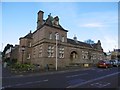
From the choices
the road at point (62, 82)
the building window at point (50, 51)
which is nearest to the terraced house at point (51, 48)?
the building window at point (50, 51)

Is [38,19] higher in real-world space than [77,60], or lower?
A: higher

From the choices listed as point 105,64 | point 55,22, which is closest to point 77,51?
point 55,22

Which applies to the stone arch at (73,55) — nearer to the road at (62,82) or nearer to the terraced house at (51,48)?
the terraced house at (51,48)

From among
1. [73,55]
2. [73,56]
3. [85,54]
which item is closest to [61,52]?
[73,56]

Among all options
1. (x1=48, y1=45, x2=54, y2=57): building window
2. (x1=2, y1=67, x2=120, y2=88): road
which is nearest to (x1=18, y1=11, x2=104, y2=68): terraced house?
(x1=48, y1=45, x2=54, y2=57): building window

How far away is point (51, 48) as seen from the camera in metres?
46.5

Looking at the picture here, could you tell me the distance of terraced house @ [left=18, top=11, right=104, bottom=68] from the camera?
45.2 meters

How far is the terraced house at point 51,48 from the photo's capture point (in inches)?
1781

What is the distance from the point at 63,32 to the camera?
51.2m

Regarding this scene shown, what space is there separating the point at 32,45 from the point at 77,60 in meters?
15.1

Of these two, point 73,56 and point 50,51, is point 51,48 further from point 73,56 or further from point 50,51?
point 73,56

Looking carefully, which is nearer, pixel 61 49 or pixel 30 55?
pixel 61 49

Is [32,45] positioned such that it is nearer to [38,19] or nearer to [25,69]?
[38,19]

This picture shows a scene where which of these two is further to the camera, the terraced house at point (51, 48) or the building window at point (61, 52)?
the building window at point (61, 52)
